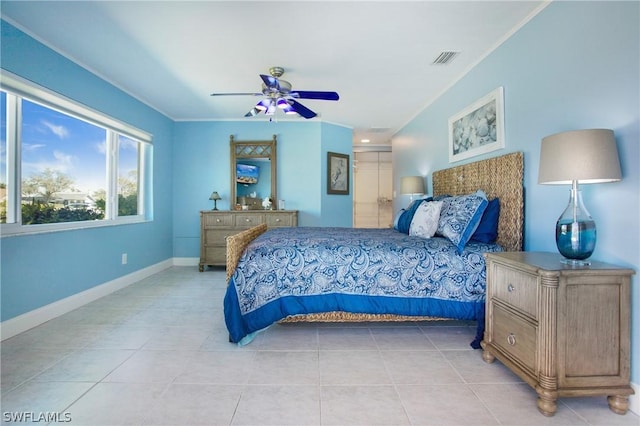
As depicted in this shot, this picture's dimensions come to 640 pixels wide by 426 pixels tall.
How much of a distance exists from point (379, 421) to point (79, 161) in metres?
3.59

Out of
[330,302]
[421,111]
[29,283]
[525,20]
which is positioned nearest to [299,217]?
[421,111]

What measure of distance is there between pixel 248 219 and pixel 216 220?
1.60 feet

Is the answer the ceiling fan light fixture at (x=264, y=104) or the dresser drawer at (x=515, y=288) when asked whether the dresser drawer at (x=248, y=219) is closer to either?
the ceiling fan light fixture at (x=264, y=104)

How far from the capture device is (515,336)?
167 centimetres

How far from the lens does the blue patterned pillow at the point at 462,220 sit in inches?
90.3

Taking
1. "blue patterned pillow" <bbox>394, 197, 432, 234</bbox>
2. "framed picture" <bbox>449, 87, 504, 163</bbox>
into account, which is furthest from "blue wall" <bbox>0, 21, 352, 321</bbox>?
"framed picture" <bbox>449, 87, 504, 163</bbox>

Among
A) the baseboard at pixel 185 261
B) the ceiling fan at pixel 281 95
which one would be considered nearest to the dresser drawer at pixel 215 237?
the baseboard at pixel 185 261

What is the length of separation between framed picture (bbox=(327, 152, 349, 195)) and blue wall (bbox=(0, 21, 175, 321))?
2.72 meters

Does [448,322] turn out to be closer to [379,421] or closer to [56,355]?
[379,421]

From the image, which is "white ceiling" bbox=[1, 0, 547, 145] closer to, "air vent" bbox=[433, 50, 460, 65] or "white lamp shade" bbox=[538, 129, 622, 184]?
"air vent" bbox=[433, 50, 460, 65]

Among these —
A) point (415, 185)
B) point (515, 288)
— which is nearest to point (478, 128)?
point (415, 185)

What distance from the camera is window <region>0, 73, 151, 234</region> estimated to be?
7.68ft

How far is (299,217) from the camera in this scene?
198 inches

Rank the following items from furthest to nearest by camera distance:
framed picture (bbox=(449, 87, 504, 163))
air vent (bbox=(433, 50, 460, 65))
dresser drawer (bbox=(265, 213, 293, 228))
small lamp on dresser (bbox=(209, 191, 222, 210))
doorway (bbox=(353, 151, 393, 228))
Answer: doorway (bbox=(353, 151, 393, 228)) → small lamp on dresser (bbox=(209, 191, 222, 210)) → dresser drawer (bbox=(265, 213, 293, 228)) → air vent (bbox=(433, 50, 460, 65)) → framed picture (bbox=(449, 87, 504, 163))
